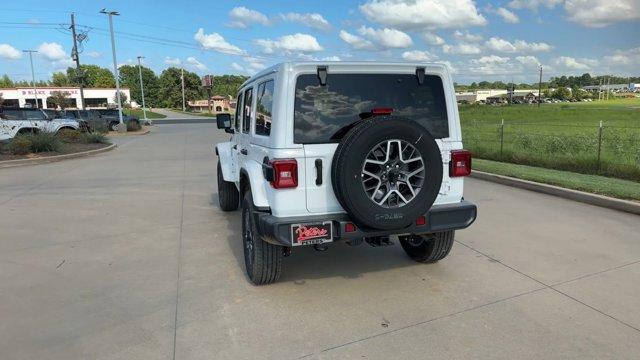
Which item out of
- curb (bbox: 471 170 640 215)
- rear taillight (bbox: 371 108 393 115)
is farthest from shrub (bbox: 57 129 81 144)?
rear taillight (bbox: 371 108 393 115)

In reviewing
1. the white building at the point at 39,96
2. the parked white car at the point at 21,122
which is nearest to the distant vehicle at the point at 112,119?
the parked white car at the point at 21,122

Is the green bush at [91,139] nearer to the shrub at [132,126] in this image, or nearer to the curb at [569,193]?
the shrub at [132,126]

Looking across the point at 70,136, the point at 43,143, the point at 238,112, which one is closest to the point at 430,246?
the point at 238,112

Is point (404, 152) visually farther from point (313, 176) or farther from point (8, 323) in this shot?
point (8, 323)

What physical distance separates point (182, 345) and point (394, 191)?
6.39 ft

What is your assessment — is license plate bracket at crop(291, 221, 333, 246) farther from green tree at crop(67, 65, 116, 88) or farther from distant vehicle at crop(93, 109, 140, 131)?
green tree at crop(67, 65, 116, 88)

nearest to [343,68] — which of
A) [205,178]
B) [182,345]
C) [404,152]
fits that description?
[404,152]

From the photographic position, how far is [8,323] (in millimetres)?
3689

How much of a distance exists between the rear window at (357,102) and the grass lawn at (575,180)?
4.76 metres

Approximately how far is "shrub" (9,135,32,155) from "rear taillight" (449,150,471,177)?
1523cm

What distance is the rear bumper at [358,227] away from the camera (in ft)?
12.1

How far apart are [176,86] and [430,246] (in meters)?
119

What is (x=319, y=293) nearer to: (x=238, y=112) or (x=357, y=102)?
(x=357, y=102)

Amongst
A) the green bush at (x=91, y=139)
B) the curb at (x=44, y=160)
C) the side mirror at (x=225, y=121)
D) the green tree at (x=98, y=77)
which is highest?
the green tree at (x=98, y=77)
